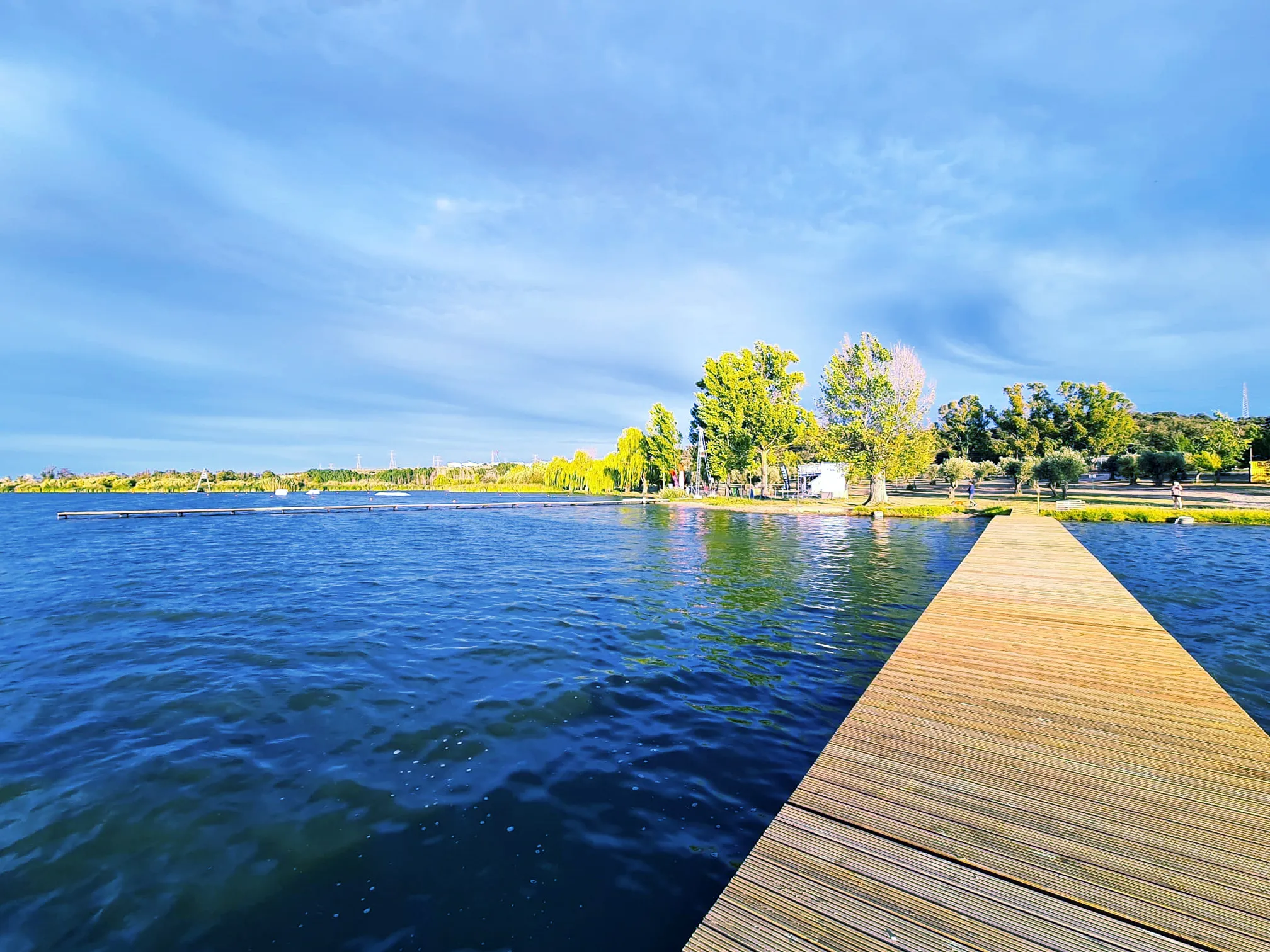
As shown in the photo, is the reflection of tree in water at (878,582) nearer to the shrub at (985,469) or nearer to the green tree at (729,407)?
the green tree at (729,407)

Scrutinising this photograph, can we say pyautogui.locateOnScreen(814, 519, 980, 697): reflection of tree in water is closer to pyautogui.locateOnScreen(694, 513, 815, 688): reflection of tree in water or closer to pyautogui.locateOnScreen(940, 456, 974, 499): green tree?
pyautogui.locateOnScreen(694, 513, 815, 688): reflection of tree in water

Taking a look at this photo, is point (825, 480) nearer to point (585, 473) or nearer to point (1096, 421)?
point (1096, 421)

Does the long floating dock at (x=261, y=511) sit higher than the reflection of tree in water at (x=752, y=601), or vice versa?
the long floating dock at (x=261, y=511)

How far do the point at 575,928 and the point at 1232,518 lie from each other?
1476 inches

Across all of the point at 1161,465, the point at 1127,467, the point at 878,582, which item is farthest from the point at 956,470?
the point at 878,582

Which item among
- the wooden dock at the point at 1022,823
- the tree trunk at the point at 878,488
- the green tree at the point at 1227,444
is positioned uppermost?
the green tree at the point at 1227,444

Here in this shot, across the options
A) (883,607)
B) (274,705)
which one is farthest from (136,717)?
(883,607)

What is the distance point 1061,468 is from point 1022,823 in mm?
49783

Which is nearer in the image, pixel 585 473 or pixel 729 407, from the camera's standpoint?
pixel 729 407

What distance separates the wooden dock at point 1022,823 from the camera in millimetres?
2510

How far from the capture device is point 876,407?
135 ft

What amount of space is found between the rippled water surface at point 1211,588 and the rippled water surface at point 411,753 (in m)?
4.37

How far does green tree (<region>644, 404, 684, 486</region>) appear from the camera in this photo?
234ft

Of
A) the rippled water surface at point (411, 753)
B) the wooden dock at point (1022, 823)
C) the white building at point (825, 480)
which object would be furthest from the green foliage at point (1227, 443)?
the wooden dock at point (1022, 823)
